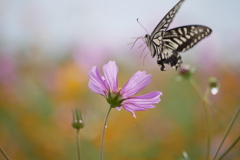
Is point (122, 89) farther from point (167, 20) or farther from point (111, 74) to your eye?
point (167, 20)

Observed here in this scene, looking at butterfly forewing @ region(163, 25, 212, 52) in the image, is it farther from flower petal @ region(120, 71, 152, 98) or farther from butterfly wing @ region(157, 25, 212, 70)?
flower petal @ region(120, 71, 152, 98)

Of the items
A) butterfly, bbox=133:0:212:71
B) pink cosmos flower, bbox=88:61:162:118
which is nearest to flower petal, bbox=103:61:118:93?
pink cosmos flower, bbox=88:61:162:118

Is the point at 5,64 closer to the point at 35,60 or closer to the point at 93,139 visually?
the point at 35,60

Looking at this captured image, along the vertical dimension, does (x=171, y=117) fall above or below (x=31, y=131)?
below

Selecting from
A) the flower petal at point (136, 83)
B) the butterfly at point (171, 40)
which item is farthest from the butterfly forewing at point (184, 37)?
the flower petal at point (136, 83)

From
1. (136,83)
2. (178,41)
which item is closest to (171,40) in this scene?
(178,41)

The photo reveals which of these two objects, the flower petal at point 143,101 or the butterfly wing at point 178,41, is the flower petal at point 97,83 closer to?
the flower petal at point 143,101

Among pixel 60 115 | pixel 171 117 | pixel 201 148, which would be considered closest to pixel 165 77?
pixel 171 117
